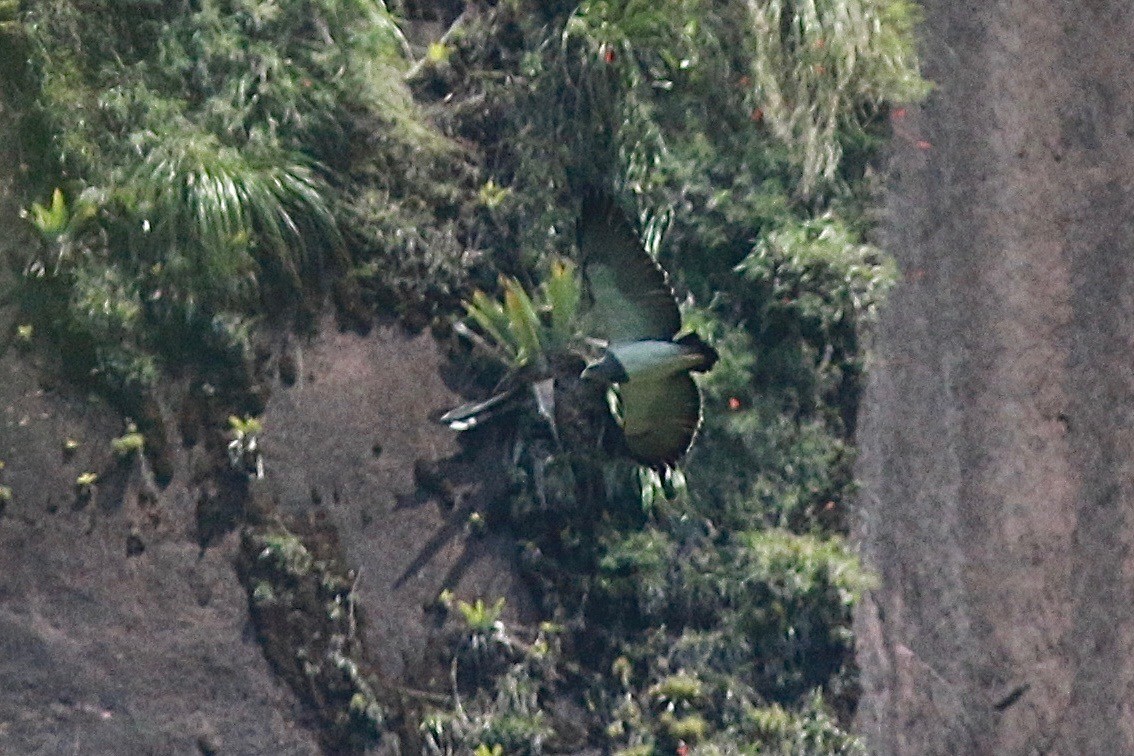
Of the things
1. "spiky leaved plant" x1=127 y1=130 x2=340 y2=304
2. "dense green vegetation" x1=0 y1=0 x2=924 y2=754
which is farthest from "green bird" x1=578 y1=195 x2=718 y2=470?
"spiky leaved plant" x1=127 y1=130 x2=340 y2=304

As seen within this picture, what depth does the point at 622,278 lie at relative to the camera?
239 inches

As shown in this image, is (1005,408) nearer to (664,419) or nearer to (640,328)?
(664,419)

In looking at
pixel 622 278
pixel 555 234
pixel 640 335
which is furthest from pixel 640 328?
pixel 555 234

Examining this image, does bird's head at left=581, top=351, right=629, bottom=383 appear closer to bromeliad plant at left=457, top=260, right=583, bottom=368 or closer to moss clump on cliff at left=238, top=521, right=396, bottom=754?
bromeliad plant at left=457, top=260, right=583, bottom=368

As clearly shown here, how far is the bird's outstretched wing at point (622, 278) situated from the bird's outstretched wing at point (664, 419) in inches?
7.6

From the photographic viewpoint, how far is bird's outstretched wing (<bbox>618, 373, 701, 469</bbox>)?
6074 millimetres

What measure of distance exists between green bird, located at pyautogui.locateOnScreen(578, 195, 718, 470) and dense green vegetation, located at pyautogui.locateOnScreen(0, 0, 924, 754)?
27 centimetres

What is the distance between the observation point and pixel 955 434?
21.6 feet

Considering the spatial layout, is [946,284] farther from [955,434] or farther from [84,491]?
[84,491]

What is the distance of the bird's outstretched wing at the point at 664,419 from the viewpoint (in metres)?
6.07

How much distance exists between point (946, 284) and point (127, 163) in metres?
3.22

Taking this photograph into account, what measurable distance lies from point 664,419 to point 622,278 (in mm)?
540

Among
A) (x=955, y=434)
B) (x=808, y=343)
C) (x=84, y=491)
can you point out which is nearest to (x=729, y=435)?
(x=808, y=343)

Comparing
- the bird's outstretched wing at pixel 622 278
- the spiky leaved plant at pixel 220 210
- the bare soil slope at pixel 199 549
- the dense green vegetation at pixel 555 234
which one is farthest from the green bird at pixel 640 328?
the spiky leaved plant at pixel 220 210
